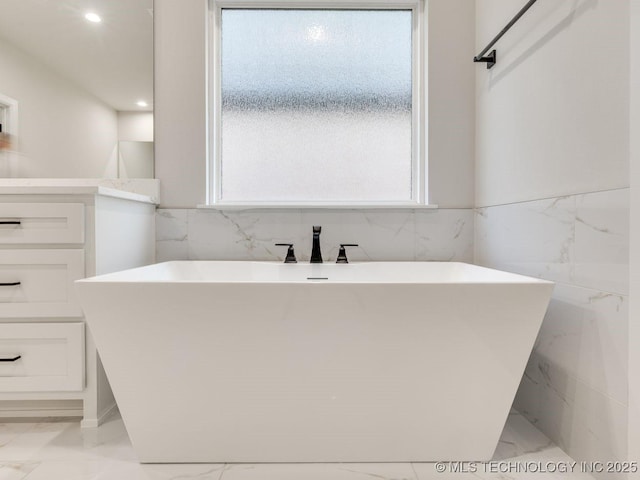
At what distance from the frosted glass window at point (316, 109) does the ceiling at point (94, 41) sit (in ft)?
1.34

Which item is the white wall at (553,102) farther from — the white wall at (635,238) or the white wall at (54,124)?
the white wall at (54,124)

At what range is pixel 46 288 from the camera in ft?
4.70

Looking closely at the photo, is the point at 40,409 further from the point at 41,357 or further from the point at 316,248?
the point at 316,248

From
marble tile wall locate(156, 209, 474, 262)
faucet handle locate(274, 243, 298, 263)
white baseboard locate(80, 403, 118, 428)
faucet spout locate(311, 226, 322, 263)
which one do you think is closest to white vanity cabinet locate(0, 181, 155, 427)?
white baseboard locate(80, 403, 118, 428)

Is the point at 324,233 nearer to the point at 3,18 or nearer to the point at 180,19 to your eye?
the point at 180,19

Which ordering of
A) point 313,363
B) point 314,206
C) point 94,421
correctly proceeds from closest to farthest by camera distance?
point 313,363
point 94,421
point 314,206

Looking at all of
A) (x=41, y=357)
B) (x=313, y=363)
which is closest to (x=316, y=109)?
(x=313, y=363)

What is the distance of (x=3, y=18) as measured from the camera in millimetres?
1875

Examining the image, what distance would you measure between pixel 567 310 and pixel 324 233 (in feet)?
3.64

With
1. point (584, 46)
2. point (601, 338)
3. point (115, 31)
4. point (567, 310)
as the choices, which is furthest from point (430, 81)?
point (115, 31)

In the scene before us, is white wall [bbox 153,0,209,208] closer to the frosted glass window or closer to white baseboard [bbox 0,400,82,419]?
the frosted glass window

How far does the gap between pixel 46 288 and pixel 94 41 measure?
1283 mm

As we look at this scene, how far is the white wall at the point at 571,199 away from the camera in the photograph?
108cm

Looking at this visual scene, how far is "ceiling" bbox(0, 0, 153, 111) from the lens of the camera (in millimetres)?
1901
